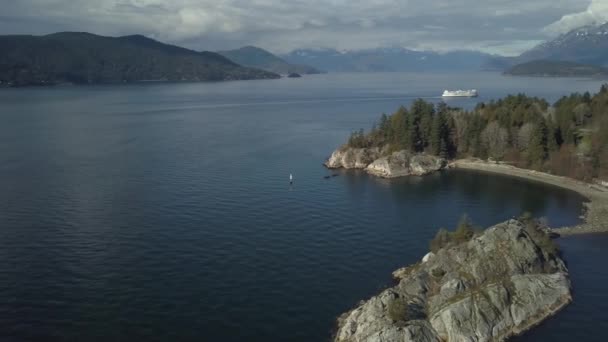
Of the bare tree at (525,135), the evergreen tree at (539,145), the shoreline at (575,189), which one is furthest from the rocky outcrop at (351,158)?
the evergreen tree at (539,145)

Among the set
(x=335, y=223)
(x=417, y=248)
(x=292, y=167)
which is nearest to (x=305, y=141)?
(x=292, y=167)

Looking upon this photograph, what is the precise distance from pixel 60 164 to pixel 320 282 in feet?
242

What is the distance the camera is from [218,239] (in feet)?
205

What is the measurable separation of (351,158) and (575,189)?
139 ft

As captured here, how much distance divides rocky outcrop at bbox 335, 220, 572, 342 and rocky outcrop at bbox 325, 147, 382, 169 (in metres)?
55.4

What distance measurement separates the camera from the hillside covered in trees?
100125mm

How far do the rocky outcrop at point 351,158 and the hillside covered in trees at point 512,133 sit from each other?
2507 mm

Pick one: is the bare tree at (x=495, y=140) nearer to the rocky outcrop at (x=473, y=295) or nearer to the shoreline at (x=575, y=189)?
the shoreline at (x=575, y=189)

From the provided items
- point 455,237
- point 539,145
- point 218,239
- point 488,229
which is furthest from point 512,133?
point 218,239

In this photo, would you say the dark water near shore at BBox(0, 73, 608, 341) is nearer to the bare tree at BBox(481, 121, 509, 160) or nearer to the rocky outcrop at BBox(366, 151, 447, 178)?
the rocky outcrop at BBox(366, 151, 447, 178)

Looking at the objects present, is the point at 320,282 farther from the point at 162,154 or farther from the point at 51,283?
the point at 162,154

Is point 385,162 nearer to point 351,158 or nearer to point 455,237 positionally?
point 351,158

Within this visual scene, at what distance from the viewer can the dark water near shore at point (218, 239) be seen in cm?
4419

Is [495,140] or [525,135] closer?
[525,135]
